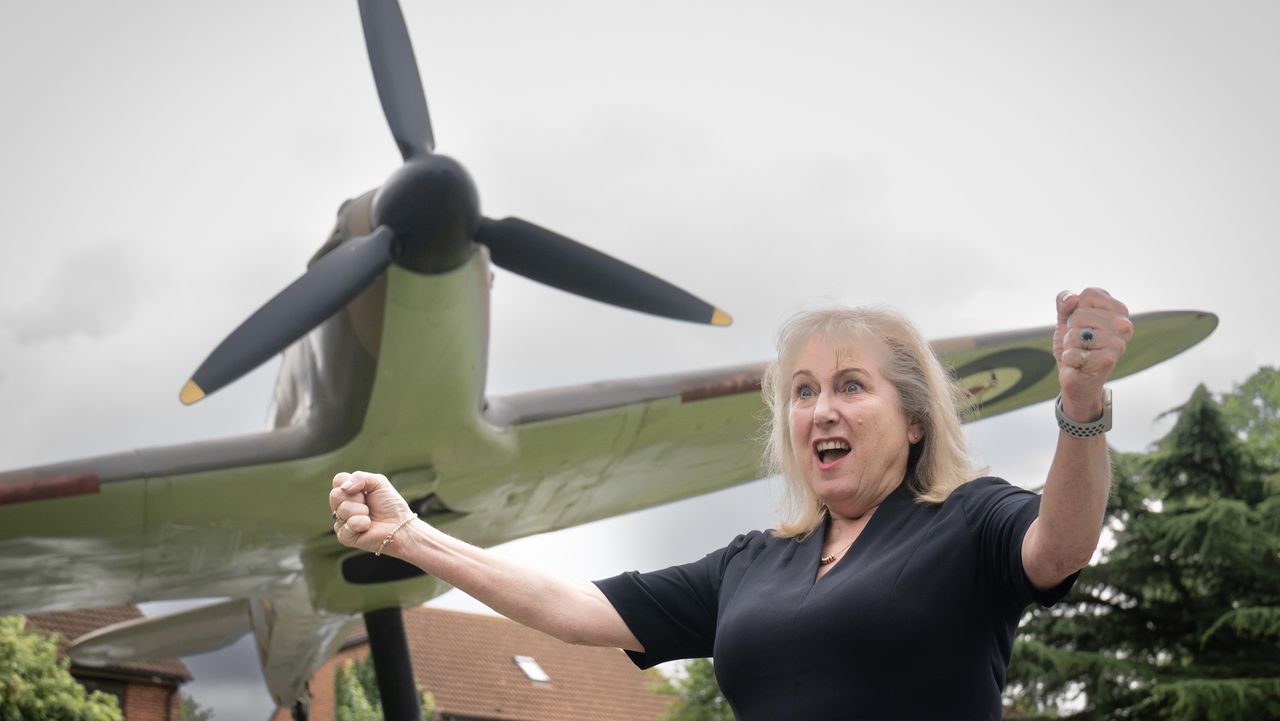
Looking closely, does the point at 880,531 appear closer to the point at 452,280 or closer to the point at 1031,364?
the point at 452,280

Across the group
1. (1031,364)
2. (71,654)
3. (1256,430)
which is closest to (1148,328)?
(1031,364)

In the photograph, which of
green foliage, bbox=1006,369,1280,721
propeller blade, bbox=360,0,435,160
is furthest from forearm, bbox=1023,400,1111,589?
green foliage, bbox=1006,369,1280,721

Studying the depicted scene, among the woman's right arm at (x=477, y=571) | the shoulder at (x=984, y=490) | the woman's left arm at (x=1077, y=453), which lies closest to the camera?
the woman's left arm at (x=1077, y=453)

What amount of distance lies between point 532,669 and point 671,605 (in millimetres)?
23444

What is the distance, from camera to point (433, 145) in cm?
793

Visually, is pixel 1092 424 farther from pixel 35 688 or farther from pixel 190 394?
pixel 35 688

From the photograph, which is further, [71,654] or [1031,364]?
[71,654]

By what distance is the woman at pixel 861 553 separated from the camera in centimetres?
148

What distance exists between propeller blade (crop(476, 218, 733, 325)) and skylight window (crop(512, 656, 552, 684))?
17179 mm

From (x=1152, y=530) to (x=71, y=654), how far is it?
1197cm

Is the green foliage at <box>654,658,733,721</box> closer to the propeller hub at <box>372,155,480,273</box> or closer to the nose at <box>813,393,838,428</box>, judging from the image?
the propeller hub at <box>372,155,480,273</box>

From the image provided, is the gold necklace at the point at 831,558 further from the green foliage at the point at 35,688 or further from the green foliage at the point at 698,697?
the green foliage at the point at 698,697

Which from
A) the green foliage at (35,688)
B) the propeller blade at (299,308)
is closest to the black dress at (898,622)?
the propeller blade at (299,308)

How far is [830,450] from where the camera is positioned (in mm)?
1857
